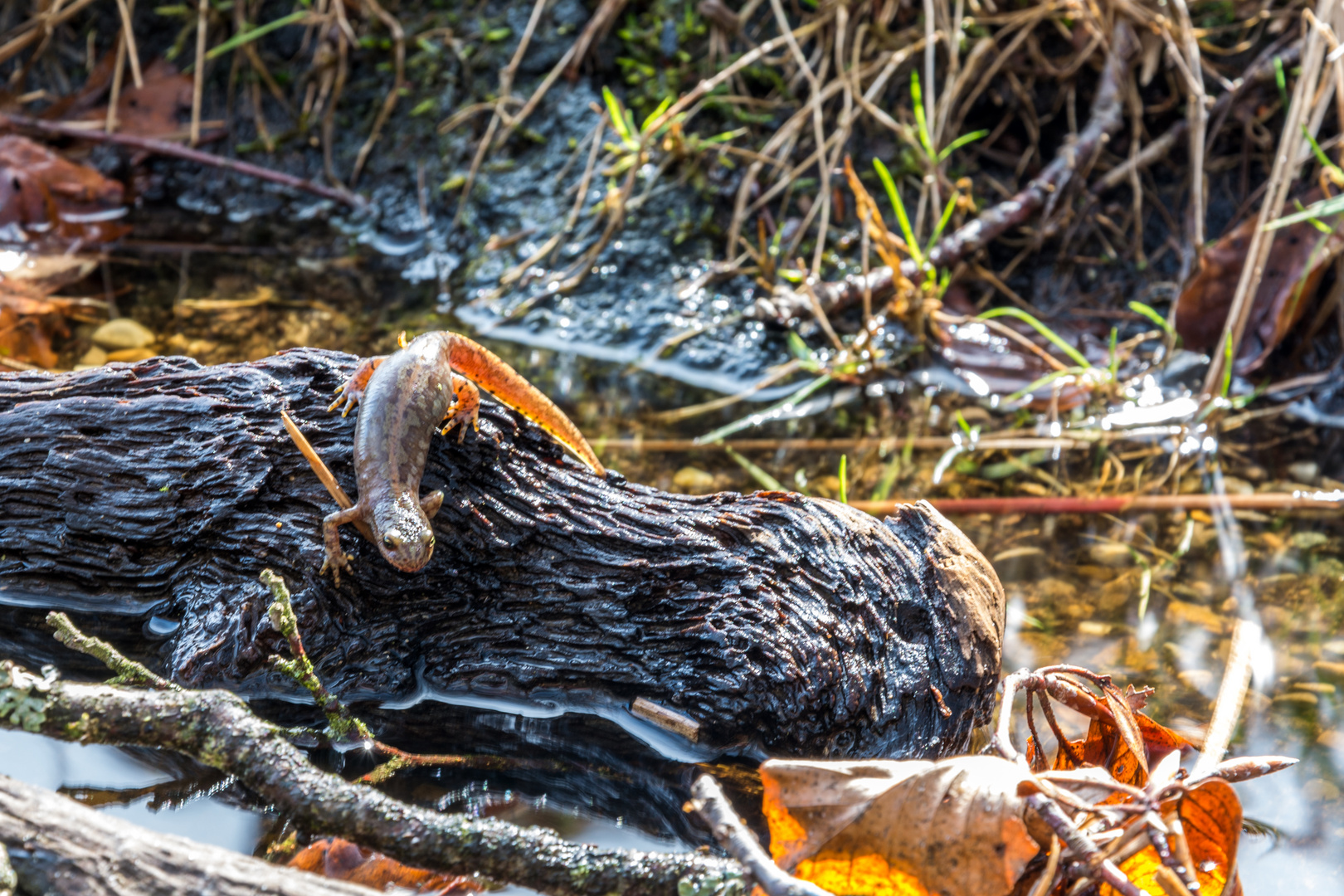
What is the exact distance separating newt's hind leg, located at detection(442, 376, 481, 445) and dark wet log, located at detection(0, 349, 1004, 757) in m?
0.06

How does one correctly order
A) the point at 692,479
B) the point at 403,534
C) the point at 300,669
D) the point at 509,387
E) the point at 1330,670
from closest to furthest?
the point at 300,669
the point at 403,534
the point at 1330,670
the point at 509,387
the point at 692,479

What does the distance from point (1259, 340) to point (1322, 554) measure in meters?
1.52

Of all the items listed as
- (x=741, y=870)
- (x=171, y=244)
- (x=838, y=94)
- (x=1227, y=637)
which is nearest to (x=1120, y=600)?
(x=1227, y=637)

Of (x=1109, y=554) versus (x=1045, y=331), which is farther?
(x=1045, y=331)

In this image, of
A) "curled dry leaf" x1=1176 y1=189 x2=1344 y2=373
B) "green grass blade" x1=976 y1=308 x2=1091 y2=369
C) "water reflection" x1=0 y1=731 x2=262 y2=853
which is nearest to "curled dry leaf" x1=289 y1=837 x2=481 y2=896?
"water reflection" x1=0 y1=731 x2=262 y2=853

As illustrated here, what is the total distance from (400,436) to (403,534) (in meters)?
0.36

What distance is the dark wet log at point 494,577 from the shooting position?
8.85 feet

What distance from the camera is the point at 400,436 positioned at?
115 inches

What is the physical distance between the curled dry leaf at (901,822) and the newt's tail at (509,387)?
1665 mm

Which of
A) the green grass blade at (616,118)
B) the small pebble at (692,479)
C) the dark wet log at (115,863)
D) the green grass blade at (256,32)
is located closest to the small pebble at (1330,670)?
the small pebble at (692,479)

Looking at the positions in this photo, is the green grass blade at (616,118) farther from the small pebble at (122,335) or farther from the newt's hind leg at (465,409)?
the newt's hind leg at (465,409)

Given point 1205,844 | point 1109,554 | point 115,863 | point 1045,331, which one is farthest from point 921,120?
point 115,863

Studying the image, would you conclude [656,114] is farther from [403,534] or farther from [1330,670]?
[1330,670]

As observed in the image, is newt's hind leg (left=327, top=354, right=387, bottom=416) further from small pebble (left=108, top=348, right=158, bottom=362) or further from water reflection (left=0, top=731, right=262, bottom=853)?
small pebble (left=108, top=348, right=158, bottom=362)
